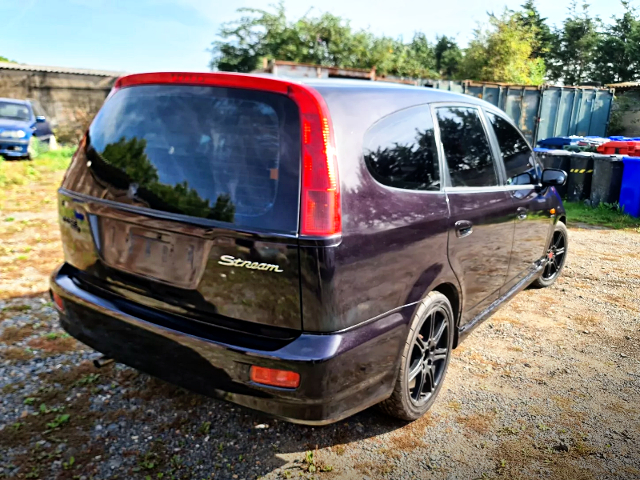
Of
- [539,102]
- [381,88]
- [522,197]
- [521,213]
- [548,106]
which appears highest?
[539,102]

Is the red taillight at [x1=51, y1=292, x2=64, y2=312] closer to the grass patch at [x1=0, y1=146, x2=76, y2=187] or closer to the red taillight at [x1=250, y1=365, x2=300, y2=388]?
the red taillight at [x1=250, y1=365, x2=300, y2=388]

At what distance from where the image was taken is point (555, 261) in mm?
5320

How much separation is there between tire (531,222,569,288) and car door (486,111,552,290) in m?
0.74

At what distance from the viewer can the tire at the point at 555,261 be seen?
5.10 metres

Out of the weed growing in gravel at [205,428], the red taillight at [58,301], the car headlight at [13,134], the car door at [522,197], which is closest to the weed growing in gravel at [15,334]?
the red taillight at [58,301]

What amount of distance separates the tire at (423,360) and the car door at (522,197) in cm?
113

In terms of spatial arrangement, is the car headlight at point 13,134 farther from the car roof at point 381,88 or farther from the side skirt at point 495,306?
the side skirt at point 495,306

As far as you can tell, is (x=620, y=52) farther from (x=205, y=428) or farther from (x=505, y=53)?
(x=205, y=428)

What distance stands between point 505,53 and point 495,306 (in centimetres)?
3117

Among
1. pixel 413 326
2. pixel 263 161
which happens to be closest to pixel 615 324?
pixel 413 326

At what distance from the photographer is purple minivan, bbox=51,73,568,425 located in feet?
6.55

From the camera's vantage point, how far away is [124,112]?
2.51m

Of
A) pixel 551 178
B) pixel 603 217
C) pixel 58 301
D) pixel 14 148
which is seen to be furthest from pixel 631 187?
pixel 14 148

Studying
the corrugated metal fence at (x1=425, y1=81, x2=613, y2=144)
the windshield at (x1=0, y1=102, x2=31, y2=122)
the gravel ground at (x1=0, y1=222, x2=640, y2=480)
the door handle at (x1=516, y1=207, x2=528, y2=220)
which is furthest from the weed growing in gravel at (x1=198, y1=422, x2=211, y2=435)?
the corrugated metal fence at (x1=425, y1=81, x2=613, y2=144)
